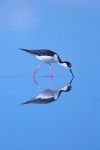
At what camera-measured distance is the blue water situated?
1.35 metres

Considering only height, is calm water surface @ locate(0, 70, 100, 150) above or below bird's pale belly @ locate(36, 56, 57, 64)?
below

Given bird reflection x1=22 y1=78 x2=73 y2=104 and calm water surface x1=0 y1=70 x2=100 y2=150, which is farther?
bird reflection x1=22 y1=78 x2=73 y2=104

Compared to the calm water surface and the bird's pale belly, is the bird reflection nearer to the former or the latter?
the calm water surface

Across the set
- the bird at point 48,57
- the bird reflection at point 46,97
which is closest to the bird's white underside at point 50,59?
the bird at point 48,57

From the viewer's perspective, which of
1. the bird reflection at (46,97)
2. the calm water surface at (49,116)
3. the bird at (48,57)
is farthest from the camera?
the bird at (48,57)

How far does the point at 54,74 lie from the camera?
1.62 m

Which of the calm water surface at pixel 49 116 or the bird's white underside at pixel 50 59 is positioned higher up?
the bird's white underside at pixel 50 59

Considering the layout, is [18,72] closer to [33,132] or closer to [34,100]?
[34,100]

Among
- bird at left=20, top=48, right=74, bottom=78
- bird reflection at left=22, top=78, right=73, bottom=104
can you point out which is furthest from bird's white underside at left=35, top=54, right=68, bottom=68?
bird reflection at left=22, top=78, right=73, bottom=104

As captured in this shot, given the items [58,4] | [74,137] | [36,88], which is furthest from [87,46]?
[74,137]

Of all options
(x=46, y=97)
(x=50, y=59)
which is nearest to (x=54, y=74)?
(x=50, y=59)

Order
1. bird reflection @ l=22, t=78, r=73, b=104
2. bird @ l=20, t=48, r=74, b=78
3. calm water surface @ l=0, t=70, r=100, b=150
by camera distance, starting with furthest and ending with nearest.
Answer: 1. bird @ l=20, t=48, r=74, b=78
2. bird reflection @ l=22, t=78, r=73, b=104
3. calm water surface @ l=0, t=70, r=100, b=150

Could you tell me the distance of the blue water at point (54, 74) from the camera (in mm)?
1347

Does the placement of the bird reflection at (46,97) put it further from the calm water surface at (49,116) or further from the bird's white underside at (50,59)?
the bird's white underside at (50,59)
